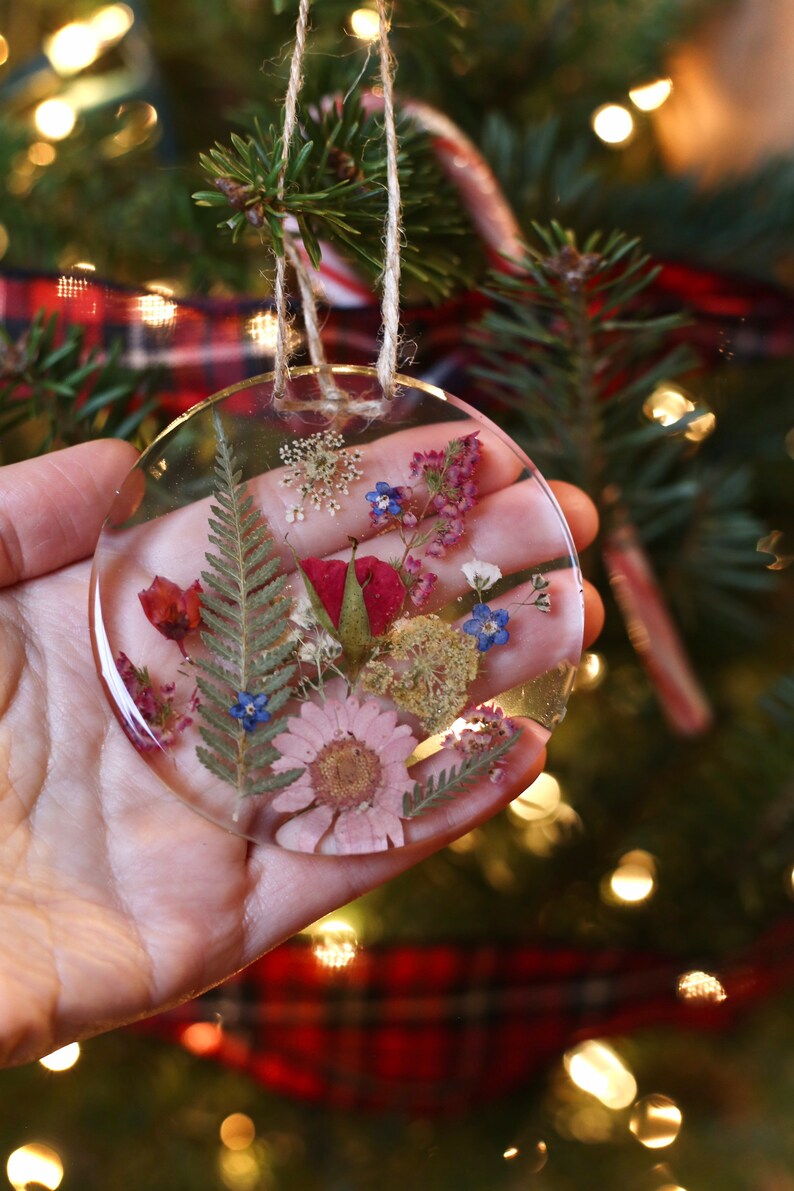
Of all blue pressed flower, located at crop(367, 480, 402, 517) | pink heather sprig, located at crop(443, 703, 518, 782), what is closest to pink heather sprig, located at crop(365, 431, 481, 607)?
blue pressed flower, located at crop(367, 480, 402, 517)

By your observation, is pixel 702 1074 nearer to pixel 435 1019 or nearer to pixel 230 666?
pixel 435 1019

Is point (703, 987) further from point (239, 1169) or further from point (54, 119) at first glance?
point (54, 119)

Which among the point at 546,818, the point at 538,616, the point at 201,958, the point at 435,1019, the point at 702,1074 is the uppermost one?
the point at 538,616

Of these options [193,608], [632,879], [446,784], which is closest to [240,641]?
[193,608]

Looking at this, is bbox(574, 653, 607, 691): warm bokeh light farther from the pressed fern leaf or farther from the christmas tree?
the pressed fern leaf

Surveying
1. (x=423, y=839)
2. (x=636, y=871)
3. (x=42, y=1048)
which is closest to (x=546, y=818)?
(x=636, y=871)

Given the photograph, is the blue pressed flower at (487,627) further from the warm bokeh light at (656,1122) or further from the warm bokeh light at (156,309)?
the warm bokeh light at (656,1122)
